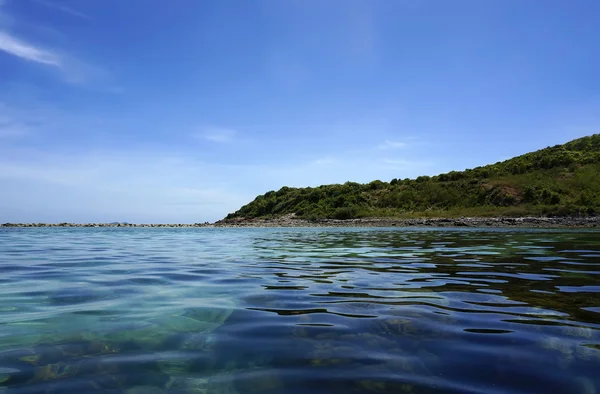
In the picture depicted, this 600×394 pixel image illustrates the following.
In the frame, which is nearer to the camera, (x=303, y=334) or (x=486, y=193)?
(x=303, y=334)

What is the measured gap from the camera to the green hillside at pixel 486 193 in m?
67.5

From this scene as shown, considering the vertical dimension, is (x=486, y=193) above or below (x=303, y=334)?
above

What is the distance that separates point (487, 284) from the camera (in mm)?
8648

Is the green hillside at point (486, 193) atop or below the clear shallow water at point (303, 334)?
atop

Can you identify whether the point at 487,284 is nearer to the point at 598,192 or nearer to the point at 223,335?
the point at 223,335

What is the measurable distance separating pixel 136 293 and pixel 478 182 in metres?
91.3

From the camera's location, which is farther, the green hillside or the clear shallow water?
the green hillside

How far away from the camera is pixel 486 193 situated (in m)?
81.2

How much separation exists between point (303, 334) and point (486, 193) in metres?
85.2

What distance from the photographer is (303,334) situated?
5090 mm

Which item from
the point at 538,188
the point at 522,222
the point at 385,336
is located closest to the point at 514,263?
the point at 385,336

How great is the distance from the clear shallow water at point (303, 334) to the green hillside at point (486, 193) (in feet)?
205

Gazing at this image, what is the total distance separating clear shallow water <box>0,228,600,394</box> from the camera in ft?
11.9

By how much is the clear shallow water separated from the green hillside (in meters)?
62.6
